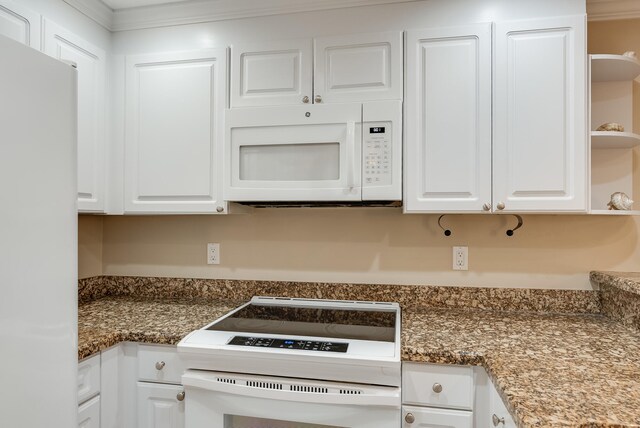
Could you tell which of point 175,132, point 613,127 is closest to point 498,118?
point 613,127

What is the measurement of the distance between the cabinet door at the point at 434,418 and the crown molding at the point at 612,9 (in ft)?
5.91

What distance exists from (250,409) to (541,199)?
1361 mm

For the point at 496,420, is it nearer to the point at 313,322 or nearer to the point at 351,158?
the point at 313,322

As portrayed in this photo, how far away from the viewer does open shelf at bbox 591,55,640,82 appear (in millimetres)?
1602

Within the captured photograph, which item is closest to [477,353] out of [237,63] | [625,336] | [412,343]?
[412,343]

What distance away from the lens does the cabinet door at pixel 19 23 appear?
142cm

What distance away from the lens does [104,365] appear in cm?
149

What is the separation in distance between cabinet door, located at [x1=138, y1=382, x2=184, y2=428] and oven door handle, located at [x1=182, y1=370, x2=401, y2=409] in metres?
0.15

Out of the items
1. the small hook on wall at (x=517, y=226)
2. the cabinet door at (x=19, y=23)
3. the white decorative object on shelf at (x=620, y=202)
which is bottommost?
the small hook on wall at (x=517, y=226)

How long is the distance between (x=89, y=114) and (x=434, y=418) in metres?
1.90

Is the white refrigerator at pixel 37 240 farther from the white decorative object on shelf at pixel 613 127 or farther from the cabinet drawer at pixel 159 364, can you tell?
the white decorative object on shelf at pixel 613 127

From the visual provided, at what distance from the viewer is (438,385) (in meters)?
1.32

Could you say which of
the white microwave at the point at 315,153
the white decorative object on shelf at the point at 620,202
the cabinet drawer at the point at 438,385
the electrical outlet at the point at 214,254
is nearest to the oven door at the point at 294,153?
the white microwave at the point at 315,153

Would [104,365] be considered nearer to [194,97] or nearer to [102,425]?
[102,425]
